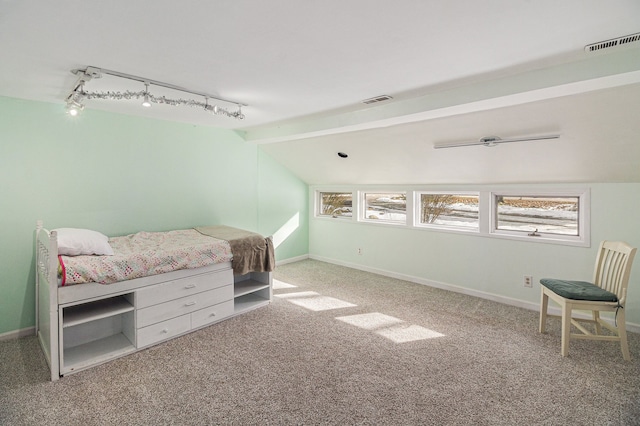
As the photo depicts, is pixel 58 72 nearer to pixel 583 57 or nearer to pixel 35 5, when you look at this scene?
pixel 35 5

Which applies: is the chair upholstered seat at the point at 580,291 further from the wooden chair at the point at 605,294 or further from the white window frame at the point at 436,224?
the white window frame at the point at 436,224

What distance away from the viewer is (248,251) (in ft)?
11.3

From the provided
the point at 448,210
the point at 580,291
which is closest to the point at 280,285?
the point at 448,210

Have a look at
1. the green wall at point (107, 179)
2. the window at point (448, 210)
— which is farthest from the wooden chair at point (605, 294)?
the green wall at point (107, 179)

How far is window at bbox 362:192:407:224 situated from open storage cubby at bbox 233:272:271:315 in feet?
7.10

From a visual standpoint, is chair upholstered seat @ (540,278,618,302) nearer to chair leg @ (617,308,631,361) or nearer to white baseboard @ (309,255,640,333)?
chair leg @ (617,308,631,361)

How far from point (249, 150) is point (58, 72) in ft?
8.63

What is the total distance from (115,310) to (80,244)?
0.59 m

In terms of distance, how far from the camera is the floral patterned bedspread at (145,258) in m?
2.36

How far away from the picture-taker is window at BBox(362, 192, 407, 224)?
492 cm

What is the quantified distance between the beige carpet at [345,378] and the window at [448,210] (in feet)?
4.35

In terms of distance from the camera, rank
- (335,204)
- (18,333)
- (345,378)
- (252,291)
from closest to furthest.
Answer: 1. (345,378)
2. (18,333)
3. (252,291)
4. (335,204)

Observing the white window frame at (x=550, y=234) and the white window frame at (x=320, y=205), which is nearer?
the white window frame at (x=550, y=234)

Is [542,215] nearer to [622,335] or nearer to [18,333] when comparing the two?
[622,335]
